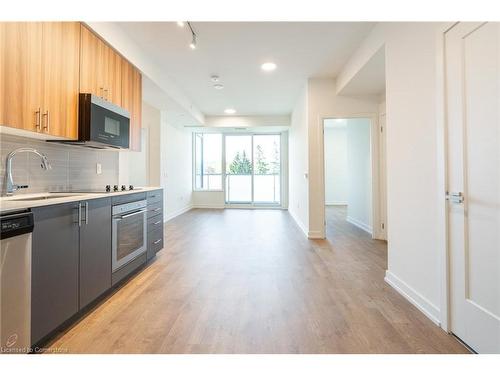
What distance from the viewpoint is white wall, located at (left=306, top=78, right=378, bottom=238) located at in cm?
431

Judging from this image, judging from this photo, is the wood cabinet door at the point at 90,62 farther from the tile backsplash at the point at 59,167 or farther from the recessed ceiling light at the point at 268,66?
the recessed ceiling light at the point at 268,66

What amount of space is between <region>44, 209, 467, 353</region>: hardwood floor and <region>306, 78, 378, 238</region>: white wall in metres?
0.90

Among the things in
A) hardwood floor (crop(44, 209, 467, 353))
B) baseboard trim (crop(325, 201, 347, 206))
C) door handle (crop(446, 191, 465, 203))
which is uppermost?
door handle (crop(446, 191, 465, 203))

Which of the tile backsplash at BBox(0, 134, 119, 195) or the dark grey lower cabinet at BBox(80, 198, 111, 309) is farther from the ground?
the tile backsplash at BBox(0, 134, 119, 195)

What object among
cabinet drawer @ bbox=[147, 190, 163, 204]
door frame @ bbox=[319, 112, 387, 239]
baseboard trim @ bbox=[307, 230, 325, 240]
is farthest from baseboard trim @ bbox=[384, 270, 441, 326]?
cabinet drawer @ bbox=[147, 190, 163, 204]

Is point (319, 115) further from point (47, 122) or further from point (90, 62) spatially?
point (47, 122)

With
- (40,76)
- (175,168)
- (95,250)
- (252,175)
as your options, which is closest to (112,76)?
(40,76)

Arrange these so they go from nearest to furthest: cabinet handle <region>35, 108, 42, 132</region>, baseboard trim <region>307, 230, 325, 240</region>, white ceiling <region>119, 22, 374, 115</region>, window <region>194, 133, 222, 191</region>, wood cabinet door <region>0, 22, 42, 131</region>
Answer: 1. wood cabinet door <region>0, 22, 42, 131</region>
2. cabinet handle <region>35, 108, 42, 132</region>
3. white ceiling <region>119, 22, 374, 115</region>
4. baseboard trim <region>307, 230, 325, 240</region>
5. window <region>194, 133, 222, 191</region>

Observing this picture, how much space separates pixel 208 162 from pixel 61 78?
6.80 meters

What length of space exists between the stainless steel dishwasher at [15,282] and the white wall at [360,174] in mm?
4653

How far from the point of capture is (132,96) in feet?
10.4

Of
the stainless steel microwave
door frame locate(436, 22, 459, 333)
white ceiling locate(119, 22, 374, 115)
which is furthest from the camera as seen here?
white ceiling locate(119, 22, 374, 115)

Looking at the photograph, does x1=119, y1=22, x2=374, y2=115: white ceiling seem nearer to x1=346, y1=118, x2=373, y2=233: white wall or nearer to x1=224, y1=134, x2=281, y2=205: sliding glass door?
x1=346, y1=118, x2=373, y2=233: white wall
